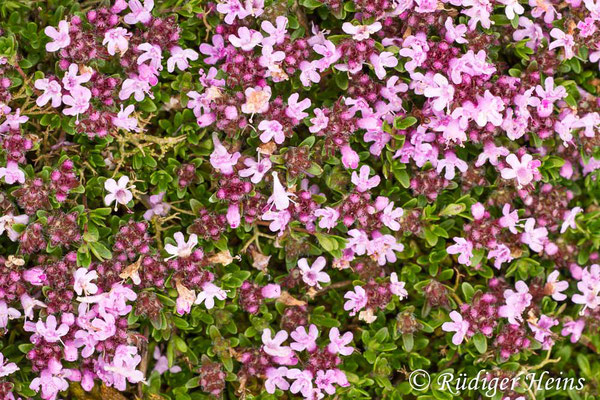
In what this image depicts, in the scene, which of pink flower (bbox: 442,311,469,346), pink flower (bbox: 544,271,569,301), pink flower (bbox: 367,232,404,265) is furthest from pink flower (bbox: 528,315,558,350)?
pink flower (bbox: 367,232,404,265)

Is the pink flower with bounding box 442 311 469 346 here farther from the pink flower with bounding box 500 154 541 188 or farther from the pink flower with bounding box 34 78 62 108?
the pink flower with bounding box 34 78 62 108

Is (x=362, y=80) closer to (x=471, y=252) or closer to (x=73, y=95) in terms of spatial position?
(x=471, y=252)

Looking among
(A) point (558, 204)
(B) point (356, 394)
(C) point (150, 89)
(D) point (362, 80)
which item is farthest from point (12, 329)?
(A) point (558, 204)

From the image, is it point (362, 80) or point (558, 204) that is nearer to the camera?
point (362, 80)

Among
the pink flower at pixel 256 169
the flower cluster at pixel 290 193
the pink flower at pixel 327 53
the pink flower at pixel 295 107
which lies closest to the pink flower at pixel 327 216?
the flower cluster at pixel 290 193

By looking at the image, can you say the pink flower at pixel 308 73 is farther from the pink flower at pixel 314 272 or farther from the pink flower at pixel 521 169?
the pink flower at pixel 521 169

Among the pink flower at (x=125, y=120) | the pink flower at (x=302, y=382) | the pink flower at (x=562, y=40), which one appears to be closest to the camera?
the pink flower at (x=125, y=120)

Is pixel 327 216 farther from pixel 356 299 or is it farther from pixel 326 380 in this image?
pixel 326 380
